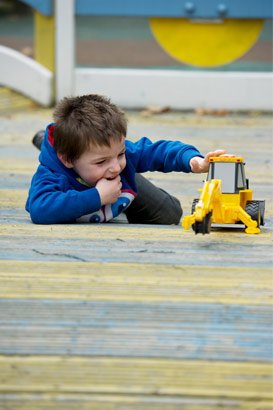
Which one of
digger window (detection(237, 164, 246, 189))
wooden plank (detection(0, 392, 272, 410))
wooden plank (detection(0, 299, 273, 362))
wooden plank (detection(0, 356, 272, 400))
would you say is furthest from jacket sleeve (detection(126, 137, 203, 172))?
wooden plank (detection(0, 392, 272, 410))

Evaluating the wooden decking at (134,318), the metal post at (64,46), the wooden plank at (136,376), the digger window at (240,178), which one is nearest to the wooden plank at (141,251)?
the wooden decking at (134,318)

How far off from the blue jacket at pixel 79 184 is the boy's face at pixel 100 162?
0.08 meters

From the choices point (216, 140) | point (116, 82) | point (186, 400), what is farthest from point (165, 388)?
point (116, 82)

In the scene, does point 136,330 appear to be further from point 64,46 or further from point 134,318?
point 64,46

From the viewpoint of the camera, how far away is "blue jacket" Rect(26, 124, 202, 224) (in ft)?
9.26

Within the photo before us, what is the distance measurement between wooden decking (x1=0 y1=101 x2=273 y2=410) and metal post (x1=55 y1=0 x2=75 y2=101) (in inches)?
154

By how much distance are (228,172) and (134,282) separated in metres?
0.81

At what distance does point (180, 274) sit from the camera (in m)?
2.13

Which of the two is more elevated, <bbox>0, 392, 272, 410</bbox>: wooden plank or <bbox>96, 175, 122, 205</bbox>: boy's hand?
<bbox>0, 392, 272, 410</bbox>: wooden plank

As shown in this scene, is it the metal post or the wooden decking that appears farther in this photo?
the metal post

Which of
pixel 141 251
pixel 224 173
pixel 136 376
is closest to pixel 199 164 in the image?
pixel 224 173

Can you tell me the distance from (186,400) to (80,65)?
5.49m

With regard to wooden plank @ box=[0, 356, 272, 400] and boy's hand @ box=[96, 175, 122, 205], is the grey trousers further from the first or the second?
wooden plank @ box=[0, 356, 272, 400]

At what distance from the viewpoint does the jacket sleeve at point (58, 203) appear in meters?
2.80
